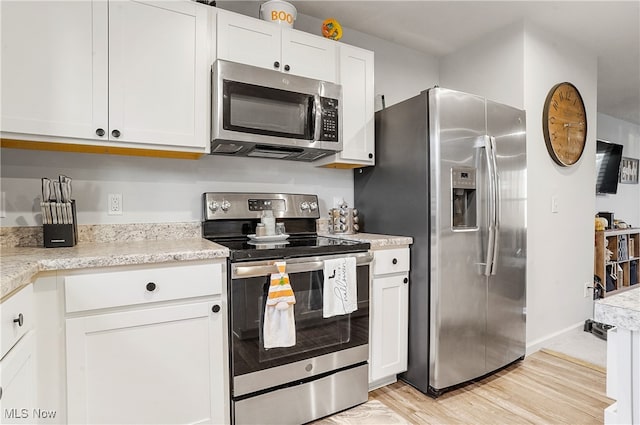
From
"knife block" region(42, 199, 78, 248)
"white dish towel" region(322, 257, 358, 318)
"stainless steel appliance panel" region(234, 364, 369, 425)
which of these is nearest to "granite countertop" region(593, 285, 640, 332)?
"white dish towel" region(322, 257, 358, 318)

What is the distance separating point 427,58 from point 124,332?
124 inches

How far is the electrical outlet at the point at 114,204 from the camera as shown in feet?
6.36

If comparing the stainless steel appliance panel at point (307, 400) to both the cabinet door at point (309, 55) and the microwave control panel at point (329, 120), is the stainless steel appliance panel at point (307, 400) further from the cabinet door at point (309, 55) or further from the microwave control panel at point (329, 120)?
the cabinet door at point (309, 55)

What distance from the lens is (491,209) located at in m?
2.19

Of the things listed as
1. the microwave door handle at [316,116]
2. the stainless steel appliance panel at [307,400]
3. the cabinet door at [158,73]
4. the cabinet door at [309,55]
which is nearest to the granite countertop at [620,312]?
the stainless steel appliance panel at [307,400]

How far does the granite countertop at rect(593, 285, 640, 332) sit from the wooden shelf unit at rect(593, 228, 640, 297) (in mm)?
3693

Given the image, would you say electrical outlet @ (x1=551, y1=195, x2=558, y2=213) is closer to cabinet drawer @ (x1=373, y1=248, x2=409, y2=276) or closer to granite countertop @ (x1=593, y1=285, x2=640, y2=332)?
cabinet drawer @ (x1=373, y1=248, x2=409, y2=276)

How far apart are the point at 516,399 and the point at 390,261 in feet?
3.48

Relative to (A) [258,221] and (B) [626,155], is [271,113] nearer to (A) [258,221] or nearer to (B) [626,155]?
(A) [258,221]

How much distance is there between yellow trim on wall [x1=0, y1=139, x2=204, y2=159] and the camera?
A: 1609mm

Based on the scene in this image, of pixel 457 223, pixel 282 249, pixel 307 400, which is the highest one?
pixel 457 223

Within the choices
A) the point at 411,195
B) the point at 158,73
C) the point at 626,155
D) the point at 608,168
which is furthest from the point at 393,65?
the point at 626,155

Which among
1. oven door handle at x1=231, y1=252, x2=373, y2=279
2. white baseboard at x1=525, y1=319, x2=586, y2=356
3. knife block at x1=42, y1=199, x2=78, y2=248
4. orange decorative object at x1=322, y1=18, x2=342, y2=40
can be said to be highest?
orange decorative object at x1=322, y1=18, x2=342, y2=40

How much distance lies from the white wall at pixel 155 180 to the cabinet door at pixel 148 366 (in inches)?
29.7
